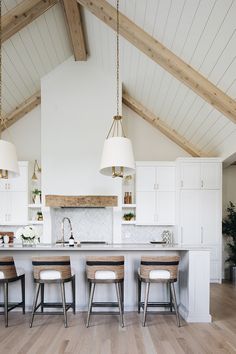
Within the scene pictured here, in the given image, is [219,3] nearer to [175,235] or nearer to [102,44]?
[102,44]

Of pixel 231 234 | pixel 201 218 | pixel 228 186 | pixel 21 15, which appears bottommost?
pixel 231 234

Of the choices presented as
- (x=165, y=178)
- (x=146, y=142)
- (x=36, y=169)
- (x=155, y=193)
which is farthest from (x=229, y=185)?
(x=36, y=169)

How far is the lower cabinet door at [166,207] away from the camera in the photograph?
22.4 ft

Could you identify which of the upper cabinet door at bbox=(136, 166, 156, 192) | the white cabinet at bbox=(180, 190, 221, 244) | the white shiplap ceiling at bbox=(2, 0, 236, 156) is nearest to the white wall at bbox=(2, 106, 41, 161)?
the white shiplap ceiling at bbox=(2, 0, 236, 156)

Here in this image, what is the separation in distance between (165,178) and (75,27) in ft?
11.5

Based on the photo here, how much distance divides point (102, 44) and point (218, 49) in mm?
2552

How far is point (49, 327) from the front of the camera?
12.5 feet

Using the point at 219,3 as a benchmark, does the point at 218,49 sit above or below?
below

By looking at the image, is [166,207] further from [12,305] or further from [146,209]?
[12,305]

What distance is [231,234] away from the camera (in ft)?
22.1

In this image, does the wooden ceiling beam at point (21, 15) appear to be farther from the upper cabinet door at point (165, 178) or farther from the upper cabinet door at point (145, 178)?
the upper cabinet door at point (165, 178)

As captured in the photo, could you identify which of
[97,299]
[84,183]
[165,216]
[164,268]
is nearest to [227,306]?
[164,268]

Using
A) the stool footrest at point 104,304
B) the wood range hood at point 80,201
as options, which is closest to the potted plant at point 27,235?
the stool footrest at point 104,304

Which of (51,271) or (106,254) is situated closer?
(51,271)
